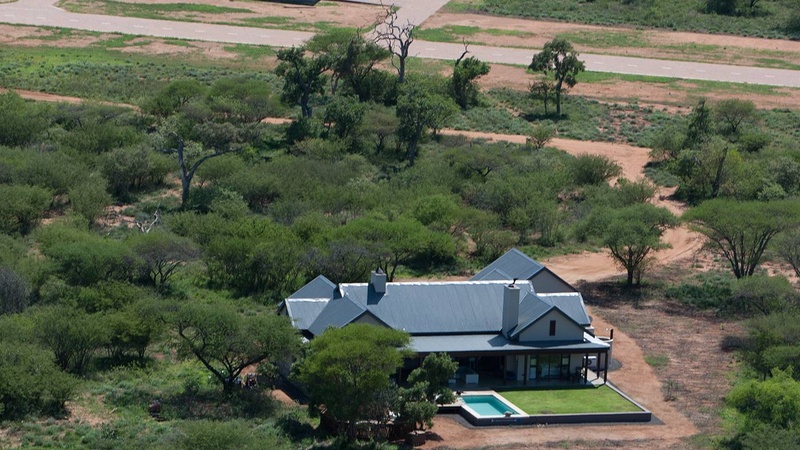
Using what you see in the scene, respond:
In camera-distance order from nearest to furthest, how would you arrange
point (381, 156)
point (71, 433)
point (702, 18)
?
point (71, 433), point (381, 156), point (702, 18)

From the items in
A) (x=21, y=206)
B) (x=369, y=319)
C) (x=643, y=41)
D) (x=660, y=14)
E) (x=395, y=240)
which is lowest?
(x=369, y=319)

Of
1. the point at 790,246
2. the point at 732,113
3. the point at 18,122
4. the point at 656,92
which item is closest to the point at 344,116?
the point at 18,122

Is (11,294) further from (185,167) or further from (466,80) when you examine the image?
(466,80)

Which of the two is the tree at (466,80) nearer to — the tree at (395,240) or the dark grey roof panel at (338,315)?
the tree at (395,240)

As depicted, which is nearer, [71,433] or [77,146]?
[71,433]

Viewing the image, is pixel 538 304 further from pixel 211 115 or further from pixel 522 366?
pixel 211 115

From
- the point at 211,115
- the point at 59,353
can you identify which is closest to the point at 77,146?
the point at 211,115
